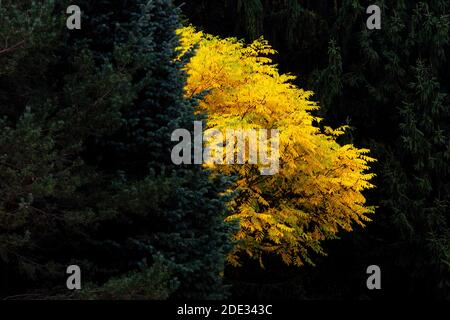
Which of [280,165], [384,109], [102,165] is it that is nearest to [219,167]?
[280,165]

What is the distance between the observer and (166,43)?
11.1 m

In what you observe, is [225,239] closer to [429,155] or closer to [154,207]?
[154,207]

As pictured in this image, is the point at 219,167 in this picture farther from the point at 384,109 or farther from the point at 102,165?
the point at 384,109

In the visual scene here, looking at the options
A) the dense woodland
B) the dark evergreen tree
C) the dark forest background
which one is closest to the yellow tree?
the dense woodland

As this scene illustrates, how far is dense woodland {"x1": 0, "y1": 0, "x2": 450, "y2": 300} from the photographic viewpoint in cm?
941

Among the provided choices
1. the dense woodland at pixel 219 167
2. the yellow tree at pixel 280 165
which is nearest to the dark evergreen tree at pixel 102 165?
the dense woodland at pixel 219 167

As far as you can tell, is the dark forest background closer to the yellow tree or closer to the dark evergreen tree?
the yellow tree

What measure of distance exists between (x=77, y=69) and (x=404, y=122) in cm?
1372

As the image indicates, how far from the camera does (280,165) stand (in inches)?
607

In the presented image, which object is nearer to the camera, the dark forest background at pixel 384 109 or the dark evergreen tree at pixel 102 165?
the dark evergreen tree at pixel 102 165

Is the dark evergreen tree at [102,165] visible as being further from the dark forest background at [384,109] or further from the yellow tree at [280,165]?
the dark forest background at [384,109]

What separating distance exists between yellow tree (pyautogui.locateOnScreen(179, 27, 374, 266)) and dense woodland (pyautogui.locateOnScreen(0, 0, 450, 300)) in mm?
43

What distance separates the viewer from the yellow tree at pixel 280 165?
1484 cm

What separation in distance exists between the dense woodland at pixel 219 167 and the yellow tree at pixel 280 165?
43 mm
